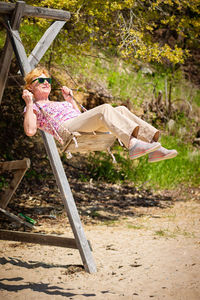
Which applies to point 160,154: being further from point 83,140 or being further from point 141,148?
point 83,140

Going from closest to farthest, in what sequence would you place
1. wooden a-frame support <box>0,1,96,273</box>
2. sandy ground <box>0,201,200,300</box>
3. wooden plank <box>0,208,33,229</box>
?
1. sandy ground <box>0,201,200,300</box>
2. wooden a-frame support <box>0,1,96,273</box>
3. wooden plank <box>0,208,33,229</box>

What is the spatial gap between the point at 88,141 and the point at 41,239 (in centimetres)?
185

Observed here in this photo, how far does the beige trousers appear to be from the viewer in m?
3.75

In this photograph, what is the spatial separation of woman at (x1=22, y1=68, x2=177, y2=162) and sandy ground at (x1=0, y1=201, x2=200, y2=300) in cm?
153

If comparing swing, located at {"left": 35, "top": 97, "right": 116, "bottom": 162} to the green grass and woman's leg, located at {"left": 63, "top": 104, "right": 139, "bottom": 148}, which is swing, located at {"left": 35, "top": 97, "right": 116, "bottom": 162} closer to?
woman's leg, located at {"left": 63, "top": 104, "right": 139, "bottom": 148}

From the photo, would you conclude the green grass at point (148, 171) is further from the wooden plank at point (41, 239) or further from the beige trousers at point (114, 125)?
the beige trousers at point (114, 125)

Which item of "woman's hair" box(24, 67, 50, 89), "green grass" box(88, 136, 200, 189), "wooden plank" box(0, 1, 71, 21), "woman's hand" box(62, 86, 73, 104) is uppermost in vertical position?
"wooden plank" box(0, 1, 71, 21)

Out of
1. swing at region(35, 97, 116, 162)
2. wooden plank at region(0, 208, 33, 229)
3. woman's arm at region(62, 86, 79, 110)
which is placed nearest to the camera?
swing at region(35, 97, 116, 162)

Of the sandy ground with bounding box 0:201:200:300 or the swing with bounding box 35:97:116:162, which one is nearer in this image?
the swing with bounding box 35:97:116:162

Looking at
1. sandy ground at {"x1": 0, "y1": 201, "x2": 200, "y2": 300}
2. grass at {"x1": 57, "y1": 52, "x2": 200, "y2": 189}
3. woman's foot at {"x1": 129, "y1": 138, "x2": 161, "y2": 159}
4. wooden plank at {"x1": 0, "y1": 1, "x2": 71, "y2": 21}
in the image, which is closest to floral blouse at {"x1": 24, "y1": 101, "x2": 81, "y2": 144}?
woman's foot at {"x1": 129, "y1": 138, "x2": 161, "y2": 159}

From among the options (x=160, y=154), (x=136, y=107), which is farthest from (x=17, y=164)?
(x=136, y=107)

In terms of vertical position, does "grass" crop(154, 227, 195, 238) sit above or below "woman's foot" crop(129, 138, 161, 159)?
below

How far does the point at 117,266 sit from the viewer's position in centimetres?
519

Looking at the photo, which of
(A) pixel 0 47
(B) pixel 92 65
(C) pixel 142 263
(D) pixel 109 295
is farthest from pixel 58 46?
(D) pixel 109 295
